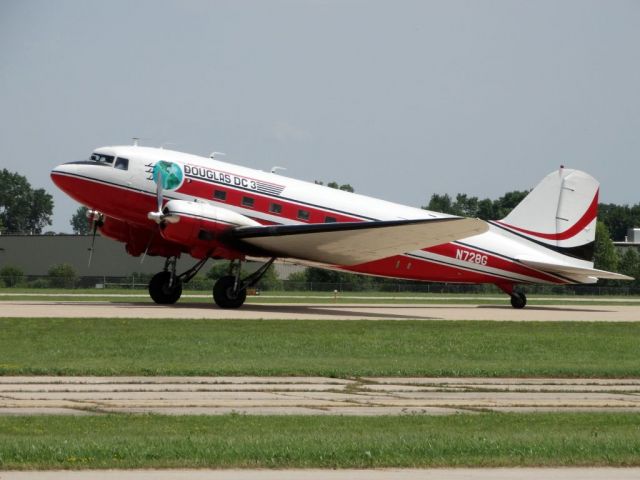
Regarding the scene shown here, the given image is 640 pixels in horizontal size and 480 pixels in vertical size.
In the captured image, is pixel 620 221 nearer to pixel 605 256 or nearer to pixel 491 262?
pixel 605 256

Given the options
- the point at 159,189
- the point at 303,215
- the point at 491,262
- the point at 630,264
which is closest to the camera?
the point at 159,189

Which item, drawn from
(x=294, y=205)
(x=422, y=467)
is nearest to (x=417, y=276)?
(x=294, y=205)

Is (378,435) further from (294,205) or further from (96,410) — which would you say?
(294,205)

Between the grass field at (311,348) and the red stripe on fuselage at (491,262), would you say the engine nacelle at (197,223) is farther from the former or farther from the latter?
the red stripe on fuselage at (491,262)

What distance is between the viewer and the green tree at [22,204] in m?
194

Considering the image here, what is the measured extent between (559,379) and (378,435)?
359 inches

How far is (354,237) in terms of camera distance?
4016 cm

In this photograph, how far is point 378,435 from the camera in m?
13.9

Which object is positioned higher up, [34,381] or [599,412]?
[599,412]

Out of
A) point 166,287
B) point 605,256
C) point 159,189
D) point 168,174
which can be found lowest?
point 166,287

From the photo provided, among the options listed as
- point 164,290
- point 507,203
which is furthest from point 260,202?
point 507,203

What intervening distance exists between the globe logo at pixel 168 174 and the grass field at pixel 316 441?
2473 cm

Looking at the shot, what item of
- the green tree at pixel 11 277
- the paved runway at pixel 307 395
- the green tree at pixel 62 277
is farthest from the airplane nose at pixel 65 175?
the green tree at pixel 11 277

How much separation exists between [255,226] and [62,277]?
55577 mm
